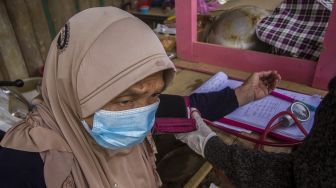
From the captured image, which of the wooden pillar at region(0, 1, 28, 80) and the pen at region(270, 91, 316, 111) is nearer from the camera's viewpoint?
the pen at region(270, 91, 316, 111)

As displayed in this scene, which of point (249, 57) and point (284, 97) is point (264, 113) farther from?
point (249, 57)

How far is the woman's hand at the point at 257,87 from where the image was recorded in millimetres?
1229

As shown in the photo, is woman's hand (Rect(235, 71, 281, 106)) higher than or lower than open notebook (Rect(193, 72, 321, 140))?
higher

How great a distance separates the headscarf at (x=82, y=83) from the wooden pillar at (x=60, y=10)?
2183mm

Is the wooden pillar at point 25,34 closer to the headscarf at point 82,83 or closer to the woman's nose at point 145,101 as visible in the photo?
the headscarf at point 82,83

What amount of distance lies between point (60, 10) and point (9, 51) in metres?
0.65

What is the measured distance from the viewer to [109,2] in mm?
3309

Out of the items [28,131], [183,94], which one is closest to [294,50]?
[183,94]

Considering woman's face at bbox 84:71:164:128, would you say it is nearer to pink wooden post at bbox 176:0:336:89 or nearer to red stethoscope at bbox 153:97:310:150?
red stethoscope at bbox 153:97:310:150

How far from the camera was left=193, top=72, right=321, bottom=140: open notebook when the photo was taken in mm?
1027

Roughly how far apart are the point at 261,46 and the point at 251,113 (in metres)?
0.51

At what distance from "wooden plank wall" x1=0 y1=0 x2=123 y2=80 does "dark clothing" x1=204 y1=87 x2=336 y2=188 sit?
87.8 inches

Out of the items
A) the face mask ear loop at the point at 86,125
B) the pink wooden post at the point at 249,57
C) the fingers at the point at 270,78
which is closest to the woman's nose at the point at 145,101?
the face mask ear loop at the point at 86,125

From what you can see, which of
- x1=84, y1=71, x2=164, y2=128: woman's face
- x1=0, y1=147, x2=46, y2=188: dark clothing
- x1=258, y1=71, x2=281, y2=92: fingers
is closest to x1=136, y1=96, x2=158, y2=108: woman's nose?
x1=84, y1=71, x2=164, y2=128: woman's face
